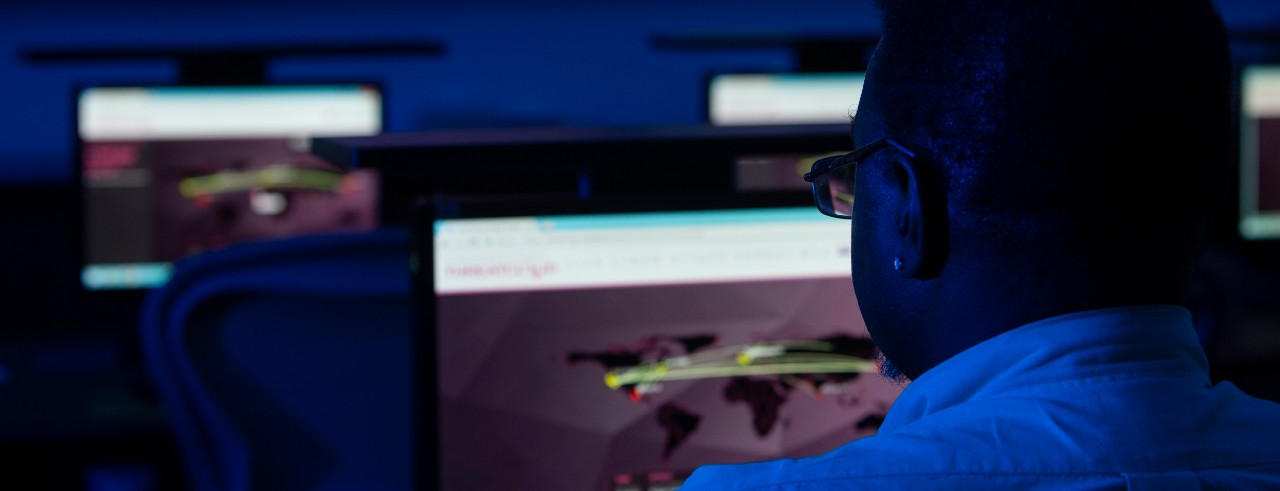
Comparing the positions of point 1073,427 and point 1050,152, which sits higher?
point 1050,152

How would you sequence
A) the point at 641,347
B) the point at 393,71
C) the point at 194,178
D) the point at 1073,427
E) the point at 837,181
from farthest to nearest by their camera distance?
the point at 393,71 < the point at 194,178 < the point at 641,347 < the point at 837,181 < the point at 1073,427

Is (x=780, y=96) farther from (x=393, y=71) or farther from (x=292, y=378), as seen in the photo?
(x=292, y=378)

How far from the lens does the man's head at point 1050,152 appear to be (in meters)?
0.56

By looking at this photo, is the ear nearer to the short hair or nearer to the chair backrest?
the short hair

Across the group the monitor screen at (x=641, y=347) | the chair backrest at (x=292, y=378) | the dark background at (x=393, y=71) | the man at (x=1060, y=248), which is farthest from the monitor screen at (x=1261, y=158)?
the man at (x=1060, y=248)

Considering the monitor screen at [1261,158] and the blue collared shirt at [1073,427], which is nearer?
the blue collared shirt at [1073,427]

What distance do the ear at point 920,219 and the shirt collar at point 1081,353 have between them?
0.16 ft

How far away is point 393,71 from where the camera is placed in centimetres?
276

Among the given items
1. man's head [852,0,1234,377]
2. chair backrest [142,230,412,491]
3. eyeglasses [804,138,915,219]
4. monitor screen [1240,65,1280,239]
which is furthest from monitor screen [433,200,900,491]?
monitor screen [1240,65,1280,239]

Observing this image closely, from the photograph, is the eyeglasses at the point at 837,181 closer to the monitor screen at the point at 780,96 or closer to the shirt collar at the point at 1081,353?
the shirt collar at the point at 1081,353

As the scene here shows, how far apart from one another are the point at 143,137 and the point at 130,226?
0.56ft

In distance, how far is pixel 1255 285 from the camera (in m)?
2.24

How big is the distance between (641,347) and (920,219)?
46 cm

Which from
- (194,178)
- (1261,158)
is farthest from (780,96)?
(194,178)
